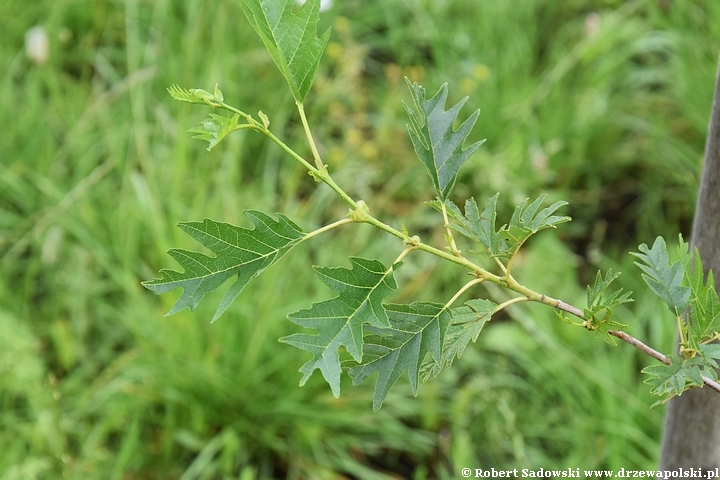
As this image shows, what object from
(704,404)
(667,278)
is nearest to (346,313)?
(667,278)

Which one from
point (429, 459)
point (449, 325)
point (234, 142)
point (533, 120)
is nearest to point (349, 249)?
point (234, 142)

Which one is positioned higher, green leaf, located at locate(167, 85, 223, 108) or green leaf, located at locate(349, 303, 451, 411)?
green leaf, located at locate(167, 85, 223, 108)

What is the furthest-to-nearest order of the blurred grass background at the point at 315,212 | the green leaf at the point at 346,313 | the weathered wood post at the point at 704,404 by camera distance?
the blurred grass background at the point at 315,212 < the weathered wood post at the point at 704,404 < the green leaf at the point at 346,313

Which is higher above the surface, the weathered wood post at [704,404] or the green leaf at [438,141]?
the green leaf at [438,141]

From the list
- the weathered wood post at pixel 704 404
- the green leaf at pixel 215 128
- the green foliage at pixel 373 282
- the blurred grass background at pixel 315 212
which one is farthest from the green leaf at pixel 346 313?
the blurred grass background at pixel 315 212

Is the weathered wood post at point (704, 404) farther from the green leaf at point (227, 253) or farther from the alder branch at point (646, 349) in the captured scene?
the green leaf at point (227, 253)

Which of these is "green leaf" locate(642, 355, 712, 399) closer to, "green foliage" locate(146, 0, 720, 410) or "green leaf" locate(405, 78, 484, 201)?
"green foliage" locate(146, 0, 720, 410)

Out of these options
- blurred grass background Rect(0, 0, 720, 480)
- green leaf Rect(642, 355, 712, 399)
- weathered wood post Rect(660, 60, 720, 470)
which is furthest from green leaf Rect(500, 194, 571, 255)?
blurred grass background Rect(0, 0, 720, 480)
